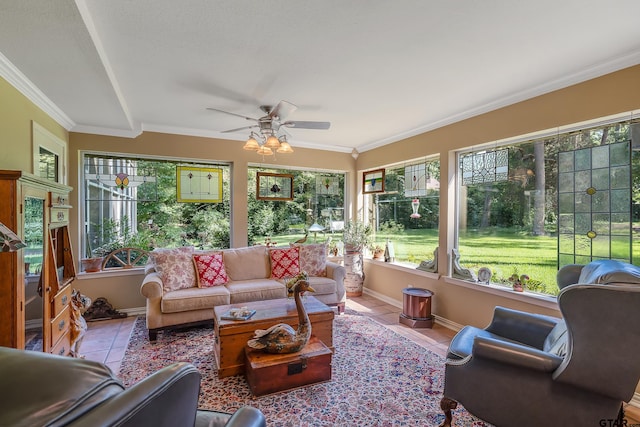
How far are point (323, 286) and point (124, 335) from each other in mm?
2335

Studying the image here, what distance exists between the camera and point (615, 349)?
142cm

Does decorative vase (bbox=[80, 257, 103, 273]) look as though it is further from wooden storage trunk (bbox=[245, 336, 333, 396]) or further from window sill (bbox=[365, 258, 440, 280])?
window sill (bbox=[365, 258, 440, 280])

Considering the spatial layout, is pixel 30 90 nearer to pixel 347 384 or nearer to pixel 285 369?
pixel 285 369

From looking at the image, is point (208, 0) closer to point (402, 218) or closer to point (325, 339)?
point (325, 339)

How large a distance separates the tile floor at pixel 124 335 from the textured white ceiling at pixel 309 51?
2437 millimetres

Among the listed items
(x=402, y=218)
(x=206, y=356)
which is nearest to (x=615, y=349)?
(x=206, y=356)

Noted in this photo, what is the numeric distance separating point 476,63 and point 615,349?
80.5 inches

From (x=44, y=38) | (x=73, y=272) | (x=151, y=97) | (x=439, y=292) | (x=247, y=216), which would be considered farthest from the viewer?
(x=247, y=216)

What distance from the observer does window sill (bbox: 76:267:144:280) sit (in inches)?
150

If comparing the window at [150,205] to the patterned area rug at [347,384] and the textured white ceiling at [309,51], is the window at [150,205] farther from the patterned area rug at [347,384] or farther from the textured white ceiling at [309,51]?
the patterned area rug at [347,384]

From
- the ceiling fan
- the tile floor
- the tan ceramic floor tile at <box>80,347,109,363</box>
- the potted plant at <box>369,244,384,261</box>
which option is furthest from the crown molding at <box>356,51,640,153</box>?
the tan ceramic floor tile at <box>80,347,109,363</box>

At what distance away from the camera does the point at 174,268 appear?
11.6 feet

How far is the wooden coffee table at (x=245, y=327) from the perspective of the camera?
249 cm

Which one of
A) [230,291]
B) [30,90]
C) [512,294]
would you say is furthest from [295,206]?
[30,90]
